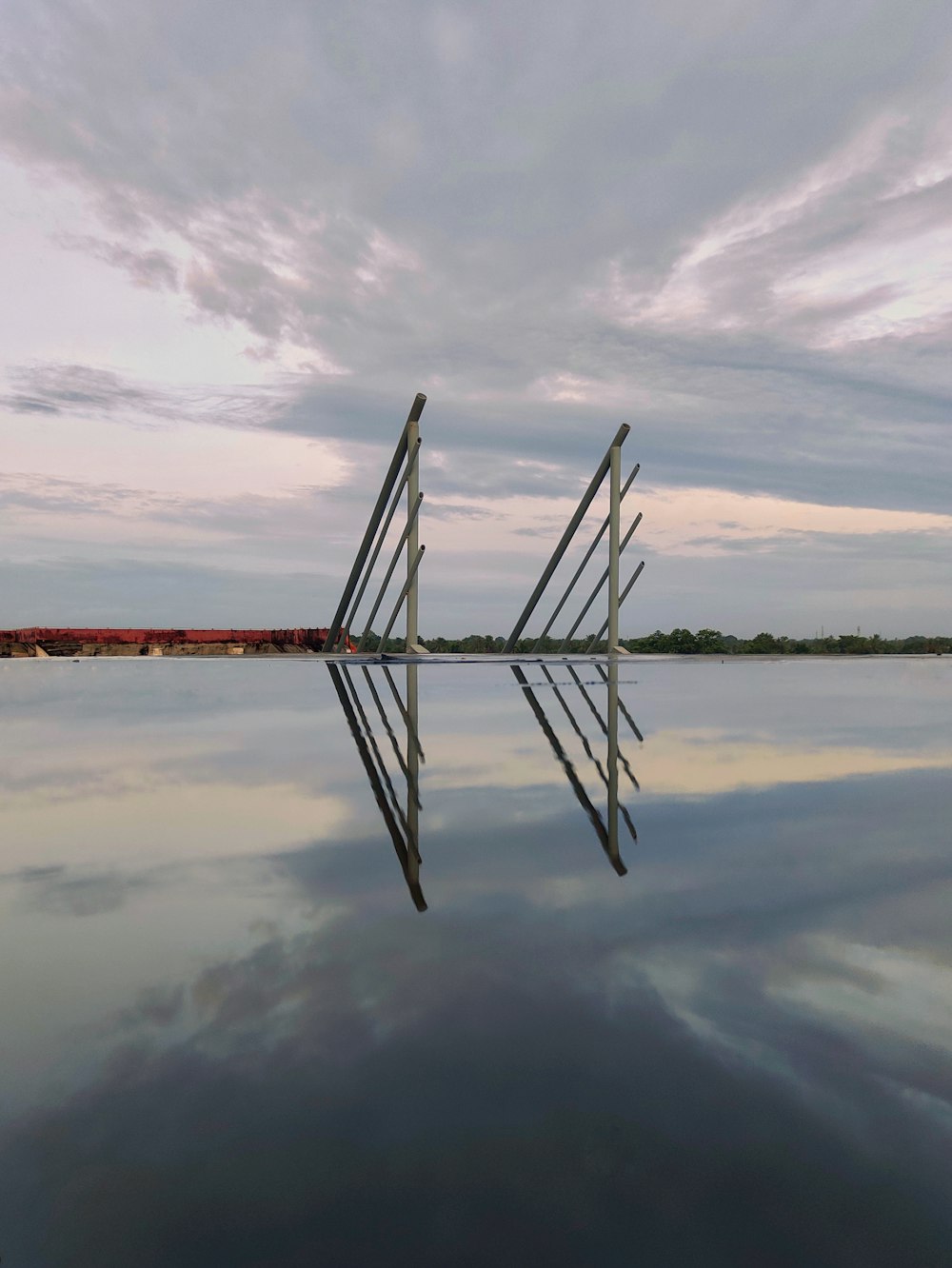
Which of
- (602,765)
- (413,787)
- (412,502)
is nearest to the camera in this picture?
(413,787)

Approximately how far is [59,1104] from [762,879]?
8.24 feet

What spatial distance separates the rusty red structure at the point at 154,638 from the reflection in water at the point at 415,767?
22.0 metres

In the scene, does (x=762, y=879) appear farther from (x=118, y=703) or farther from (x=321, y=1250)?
(x=118, y=703)

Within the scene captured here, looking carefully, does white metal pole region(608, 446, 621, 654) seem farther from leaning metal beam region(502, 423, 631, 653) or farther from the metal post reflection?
the metal post reflection

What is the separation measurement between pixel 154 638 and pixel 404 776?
105ft

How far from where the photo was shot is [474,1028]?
1.87 meters

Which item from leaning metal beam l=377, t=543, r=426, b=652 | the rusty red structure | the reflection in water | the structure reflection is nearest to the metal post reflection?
the reflection in water

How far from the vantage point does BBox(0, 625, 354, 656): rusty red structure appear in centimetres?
3250

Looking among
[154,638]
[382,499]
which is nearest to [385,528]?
[382,499]

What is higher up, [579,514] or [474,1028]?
[579,514]

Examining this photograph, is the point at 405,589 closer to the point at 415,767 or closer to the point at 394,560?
the point at 394,560

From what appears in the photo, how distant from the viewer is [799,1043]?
182 centimetres

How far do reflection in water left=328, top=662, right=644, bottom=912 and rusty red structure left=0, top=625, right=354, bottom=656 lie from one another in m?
22.0

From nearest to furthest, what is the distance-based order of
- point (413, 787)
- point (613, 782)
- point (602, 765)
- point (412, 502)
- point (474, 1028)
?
point (474, 1028), point (413, 787), point (613, 782), point (602, 765), point (412, 502)
